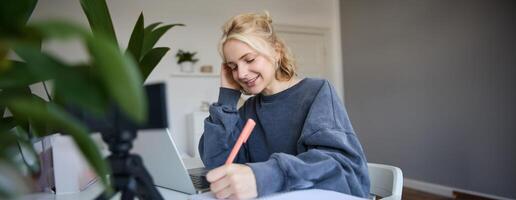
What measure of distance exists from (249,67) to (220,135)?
0.21m

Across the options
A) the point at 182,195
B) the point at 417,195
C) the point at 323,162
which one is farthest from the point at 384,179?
the point at 417,195

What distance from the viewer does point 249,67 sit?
1.03 m

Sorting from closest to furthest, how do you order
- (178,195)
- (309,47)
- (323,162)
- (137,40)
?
(323,162) < (178,195) < (137,40) < (309,47)

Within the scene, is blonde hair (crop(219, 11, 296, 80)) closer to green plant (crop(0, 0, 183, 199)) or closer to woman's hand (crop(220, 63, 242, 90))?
woman's hand (crop(220, 63, 242, 90))

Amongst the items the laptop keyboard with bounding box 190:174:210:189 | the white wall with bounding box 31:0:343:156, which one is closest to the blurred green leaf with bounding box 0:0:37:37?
the laptop keyboard with bounding box 190:174:210:189

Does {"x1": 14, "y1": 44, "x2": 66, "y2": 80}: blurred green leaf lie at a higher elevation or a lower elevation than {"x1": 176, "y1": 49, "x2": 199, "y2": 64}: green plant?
higher

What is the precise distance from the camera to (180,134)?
364 centimetres

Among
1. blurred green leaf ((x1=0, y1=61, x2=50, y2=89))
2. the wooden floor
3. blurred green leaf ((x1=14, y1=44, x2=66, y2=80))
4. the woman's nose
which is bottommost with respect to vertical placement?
the wooden floor

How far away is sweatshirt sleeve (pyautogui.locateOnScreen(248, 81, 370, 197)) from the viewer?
24.3 inches

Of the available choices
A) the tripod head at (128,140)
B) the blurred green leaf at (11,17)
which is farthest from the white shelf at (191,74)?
the blurred green leaf at (11,17)

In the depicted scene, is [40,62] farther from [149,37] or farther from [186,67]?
[186,67]

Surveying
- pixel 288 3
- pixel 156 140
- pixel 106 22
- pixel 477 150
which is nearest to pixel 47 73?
pixel 156 140

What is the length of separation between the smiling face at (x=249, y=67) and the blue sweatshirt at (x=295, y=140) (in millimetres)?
52

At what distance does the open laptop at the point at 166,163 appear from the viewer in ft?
Answer: 2.29
